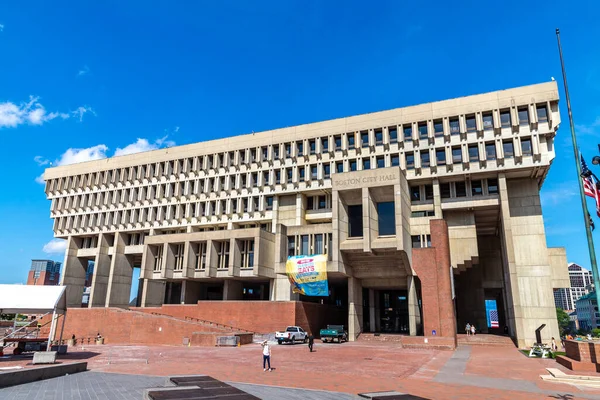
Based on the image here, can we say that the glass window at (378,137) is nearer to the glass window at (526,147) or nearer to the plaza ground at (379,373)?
the glass window at (526,147)

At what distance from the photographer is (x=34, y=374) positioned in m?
15.5

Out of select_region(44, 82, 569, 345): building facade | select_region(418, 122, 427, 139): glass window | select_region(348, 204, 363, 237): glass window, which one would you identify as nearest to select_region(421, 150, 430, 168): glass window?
select_region(44, 82, 569, 345): building facade

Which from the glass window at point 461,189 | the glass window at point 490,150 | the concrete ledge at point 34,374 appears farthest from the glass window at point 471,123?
the concrete ledge at point 34,374

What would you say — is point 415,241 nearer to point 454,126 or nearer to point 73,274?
point 454,126

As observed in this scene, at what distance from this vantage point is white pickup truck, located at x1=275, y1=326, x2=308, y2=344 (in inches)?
1537

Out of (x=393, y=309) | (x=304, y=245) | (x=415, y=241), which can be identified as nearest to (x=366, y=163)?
(x=415, y=241)

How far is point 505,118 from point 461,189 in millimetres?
9779

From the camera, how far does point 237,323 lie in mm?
47562

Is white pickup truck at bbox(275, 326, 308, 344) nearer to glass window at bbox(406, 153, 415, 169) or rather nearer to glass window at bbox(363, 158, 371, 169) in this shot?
glass window at bbox(363, 158, 371, 169)

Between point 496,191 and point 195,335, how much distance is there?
3805 centimetres

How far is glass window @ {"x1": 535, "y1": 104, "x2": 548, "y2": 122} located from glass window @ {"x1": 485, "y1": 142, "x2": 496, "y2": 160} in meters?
5.54

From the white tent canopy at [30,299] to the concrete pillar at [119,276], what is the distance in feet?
152

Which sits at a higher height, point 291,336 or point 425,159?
point 425,159

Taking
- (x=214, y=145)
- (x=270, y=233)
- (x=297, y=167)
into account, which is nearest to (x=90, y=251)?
(x=214, y=145)
